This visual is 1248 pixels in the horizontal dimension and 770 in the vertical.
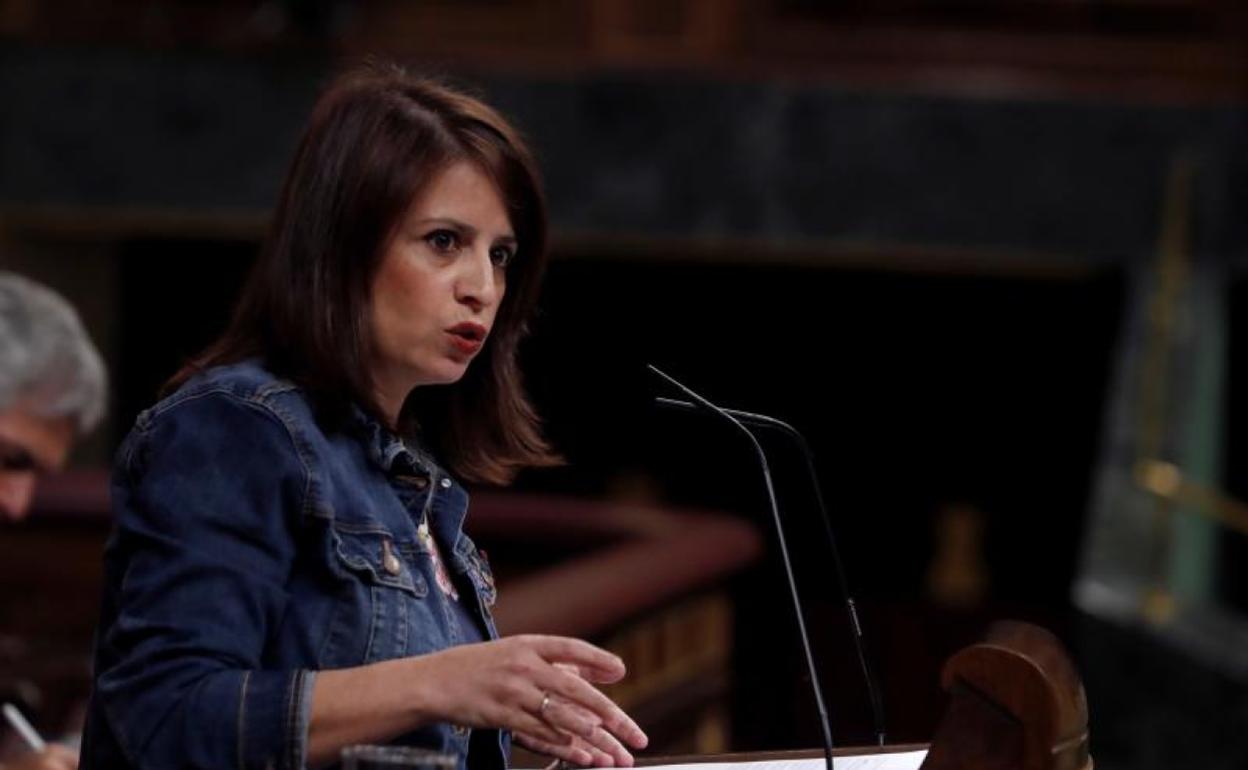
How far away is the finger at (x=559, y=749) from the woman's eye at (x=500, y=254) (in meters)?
0.32

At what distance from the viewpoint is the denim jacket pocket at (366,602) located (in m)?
1.42

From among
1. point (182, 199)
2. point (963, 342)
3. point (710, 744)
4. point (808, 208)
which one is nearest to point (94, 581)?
point (710, 744)

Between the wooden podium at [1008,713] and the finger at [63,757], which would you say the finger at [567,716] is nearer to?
the wooden podium at [1008,713]

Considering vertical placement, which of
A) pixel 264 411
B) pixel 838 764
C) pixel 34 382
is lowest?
pixel 34 382

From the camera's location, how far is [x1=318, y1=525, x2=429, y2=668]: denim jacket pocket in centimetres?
142

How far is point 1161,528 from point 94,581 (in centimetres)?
292

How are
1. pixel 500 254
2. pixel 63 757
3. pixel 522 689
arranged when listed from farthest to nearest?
pixel 63 757, pixel 500 254, pixel 522 689

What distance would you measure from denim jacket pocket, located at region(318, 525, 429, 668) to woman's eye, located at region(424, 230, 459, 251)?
0.59ft

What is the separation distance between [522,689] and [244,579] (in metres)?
0.17

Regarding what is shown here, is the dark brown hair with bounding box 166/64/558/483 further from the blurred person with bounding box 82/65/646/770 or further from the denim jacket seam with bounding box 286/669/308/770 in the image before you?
the denim jacket seam with bounding box 286/669/308/770

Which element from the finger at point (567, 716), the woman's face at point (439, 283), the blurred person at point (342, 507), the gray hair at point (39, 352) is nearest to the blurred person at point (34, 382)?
the gray hair at point (39, 352)

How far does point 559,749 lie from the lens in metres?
1.38

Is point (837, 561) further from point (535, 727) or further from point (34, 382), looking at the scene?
point (34, 382)

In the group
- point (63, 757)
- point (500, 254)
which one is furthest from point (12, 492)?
point (500, 254)
